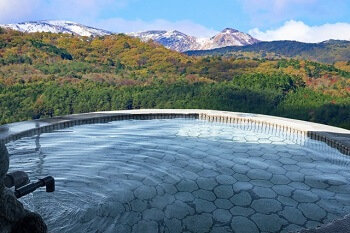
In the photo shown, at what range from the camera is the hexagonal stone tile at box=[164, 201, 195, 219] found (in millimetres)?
3039

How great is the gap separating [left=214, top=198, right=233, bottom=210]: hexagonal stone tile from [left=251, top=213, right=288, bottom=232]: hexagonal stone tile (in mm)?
278

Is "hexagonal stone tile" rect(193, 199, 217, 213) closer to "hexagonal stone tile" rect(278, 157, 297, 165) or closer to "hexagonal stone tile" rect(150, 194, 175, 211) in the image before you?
"hexagonal stone tile" rect(150, 194, 175, 211)

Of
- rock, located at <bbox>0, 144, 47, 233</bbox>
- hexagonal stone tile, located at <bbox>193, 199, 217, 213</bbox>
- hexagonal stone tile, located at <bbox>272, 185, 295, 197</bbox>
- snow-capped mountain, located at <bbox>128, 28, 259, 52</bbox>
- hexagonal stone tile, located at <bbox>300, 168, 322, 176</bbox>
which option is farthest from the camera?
snow-capped mountain, located at <bbox>128, 28, 259, 52</bbox>

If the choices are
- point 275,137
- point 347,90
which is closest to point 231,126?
point 275,137

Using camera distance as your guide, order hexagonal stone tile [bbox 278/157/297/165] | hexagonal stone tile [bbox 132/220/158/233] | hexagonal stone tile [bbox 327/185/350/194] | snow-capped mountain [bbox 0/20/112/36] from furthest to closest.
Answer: snow-capped mountain [bbox 0/20/112/36] < hexagonal stone tile [bbox 278/157/297/165] < hexagonal stone tile [bbox 327/185/350/194] < hexagonal stone tile [bbox 132/220/158/233]

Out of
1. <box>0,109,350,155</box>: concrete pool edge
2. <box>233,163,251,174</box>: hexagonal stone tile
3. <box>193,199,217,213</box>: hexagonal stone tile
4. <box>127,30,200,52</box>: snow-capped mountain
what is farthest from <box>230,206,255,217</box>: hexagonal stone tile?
<box>127,30,200,52</box>: snow-capped mountain

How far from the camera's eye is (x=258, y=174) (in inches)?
161

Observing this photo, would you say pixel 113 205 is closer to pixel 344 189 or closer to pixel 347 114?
pixel 344 189

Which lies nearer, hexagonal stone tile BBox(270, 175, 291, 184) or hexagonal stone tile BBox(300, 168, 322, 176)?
hexagonal stone tile BBox(270, 175, 291, 184)

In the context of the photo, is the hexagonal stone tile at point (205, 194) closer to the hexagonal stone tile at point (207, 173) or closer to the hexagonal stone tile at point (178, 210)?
the hexagonal stone tile at point (178, 210)

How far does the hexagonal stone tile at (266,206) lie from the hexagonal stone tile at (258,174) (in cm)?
64

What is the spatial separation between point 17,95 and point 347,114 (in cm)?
1305

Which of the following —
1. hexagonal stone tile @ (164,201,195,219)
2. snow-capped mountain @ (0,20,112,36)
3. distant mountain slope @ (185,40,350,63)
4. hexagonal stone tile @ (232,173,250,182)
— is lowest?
hexagonal stone tile @ (164,201,195,219)

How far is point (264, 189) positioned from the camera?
3.62 metres
